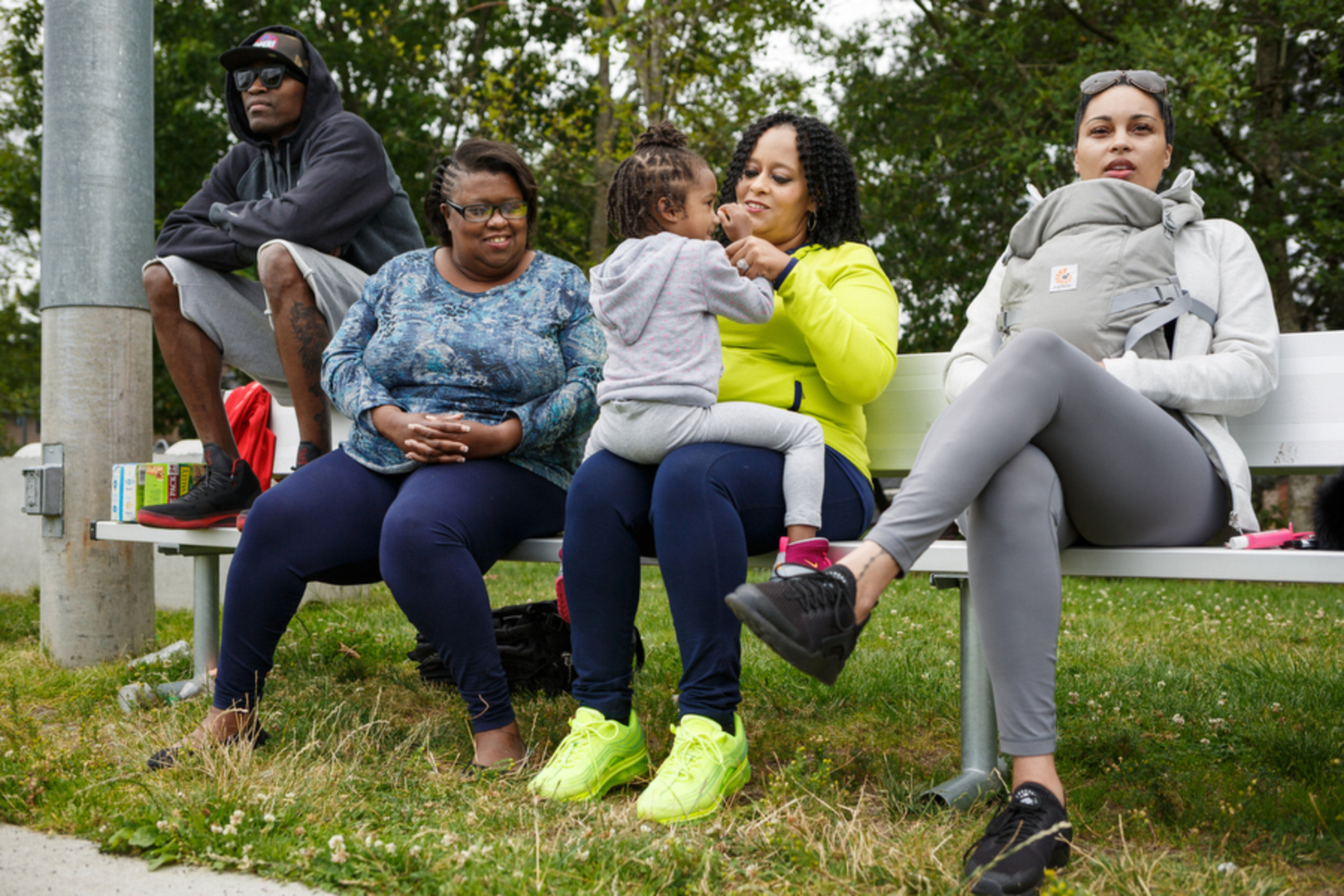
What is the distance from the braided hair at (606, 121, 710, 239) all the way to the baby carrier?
0.82 metres

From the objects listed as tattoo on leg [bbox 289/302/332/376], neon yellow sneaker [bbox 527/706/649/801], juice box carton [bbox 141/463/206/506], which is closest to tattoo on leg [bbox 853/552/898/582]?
neon yellow sneaker [bbox 527/706/649/801]

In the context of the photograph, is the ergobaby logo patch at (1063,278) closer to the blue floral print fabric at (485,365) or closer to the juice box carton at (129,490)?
the blue floral print fabric at (485,365)

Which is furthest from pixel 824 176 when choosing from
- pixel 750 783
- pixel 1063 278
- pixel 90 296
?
pixel 90 296

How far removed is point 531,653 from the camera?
356 cm

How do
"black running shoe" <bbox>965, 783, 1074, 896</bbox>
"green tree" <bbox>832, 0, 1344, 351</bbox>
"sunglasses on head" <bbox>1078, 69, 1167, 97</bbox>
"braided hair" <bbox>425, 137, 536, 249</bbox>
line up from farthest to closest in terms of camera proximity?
1. "green tree" <bbox>832, 0, 1344, 351</bbox>
2. "braided hair" <bbox>425, 137, 536, 249</bbox>
3. "sunglasses on head" <bbox>1078, 69, 1167, 97</bbox>
4. "black running shoe" <bbox>965, 783, 1074, 896</bbox>

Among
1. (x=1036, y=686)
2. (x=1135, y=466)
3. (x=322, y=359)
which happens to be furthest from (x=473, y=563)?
(x=1135, y=466)

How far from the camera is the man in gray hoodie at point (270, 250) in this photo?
341 cm

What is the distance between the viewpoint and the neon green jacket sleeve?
254 cm

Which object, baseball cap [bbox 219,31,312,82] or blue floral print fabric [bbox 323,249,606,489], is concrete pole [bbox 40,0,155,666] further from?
blue floral print fabric [bbox 323,249,606,489]

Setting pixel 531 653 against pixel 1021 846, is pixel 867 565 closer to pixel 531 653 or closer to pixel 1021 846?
pixel 1021 846

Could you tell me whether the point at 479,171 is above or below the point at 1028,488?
above

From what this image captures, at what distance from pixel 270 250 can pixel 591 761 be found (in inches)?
75.0

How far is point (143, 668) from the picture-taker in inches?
151

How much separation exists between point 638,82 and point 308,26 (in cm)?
775
